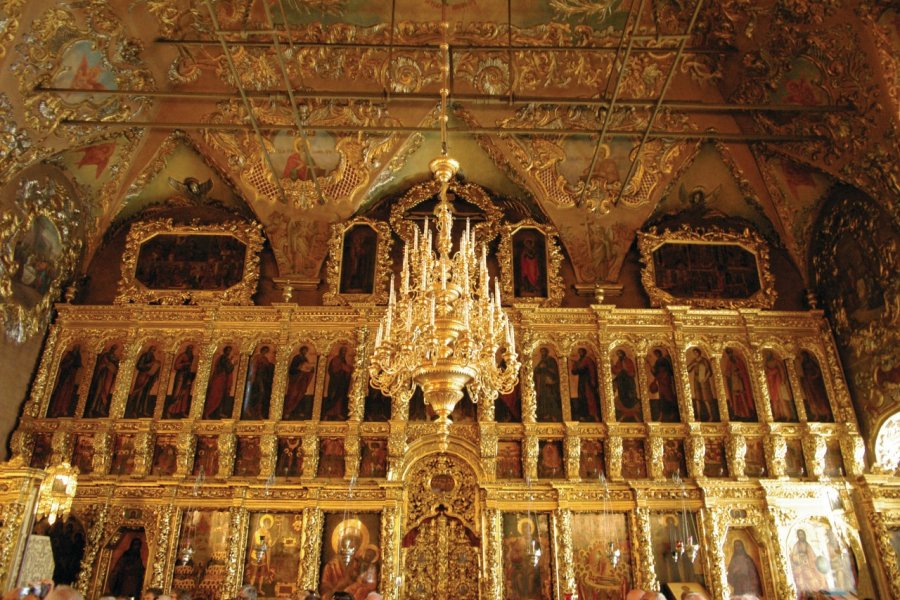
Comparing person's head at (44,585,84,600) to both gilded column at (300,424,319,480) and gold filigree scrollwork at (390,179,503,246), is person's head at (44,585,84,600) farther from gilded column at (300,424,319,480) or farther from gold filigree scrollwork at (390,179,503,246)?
gold filigree scrollwork at (390,179,503,246)

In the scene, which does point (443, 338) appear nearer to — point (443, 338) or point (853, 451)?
point (443, 338)

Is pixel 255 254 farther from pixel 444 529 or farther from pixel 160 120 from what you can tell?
pixel 444 529

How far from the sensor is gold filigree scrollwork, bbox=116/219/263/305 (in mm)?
11219

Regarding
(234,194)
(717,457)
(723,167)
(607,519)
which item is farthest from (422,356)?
(723,167)

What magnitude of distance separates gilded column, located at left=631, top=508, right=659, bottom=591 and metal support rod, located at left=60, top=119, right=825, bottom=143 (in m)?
5.81

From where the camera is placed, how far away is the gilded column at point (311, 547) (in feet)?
30.5

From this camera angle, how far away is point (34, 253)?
35.1 ft

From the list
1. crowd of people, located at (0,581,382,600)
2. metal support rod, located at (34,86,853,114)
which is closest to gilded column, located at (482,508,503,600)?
crowd of people, located at (0,581,382,600)

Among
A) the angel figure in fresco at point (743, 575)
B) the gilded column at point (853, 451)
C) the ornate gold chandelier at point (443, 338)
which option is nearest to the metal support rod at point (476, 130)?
the ornate gold chandelier at point (443, 338)

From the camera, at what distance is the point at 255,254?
11586 millimetres

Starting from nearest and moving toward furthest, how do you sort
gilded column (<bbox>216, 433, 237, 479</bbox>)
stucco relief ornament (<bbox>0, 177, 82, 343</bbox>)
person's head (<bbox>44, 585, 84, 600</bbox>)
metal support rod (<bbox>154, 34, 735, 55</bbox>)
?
person's head (<bbox>44, 585, 84, 600</bbox>) < metal support rod (<bbox>154, 34, 735, 55</bbox>) < gilded column (<bbox>216, 433, 237, 479</bbox>) < stucco relief ornament (<bbox>0, 177, 82, 343</bbox>)

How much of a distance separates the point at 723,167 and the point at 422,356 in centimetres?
784

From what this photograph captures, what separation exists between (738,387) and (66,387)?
1079cm

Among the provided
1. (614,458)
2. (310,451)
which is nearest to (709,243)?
(614,458)
